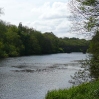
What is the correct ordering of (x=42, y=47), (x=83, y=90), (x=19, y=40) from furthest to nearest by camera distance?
(x=42, y=47)
(x=19, y=40)
(x=83, y=90)

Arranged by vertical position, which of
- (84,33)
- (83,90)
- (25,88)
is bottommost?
(25,88)

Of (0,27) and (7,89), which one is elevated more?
(0,27)

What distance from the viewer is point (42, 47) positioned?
12669cm

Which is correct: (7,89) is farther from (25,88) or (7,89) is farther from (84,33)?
(84,33)

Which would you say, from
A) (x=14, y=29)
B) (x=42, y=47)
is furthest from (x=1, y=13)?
(x=42, y=47)

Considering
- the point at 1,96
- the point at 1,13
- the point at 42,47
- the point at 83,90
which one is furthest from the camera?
the point at 42,47

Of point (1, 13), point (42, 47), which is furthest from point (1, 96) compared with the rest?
point (42, 47)

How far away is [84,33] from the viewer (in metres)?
12.3

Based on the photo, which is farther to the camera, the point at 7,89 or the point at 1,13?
the point at 1,13

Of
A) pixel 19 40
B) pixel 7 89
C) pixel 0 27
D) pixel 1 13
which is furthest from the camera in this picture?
pixel 19 40

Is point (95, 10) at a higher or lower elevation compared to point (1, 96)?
higher

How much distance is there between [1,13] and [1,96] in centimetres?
4607

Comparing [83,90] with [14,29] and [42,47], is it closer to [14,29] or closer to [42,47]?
[14,29]

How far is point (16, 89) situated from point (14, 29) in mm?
78608
